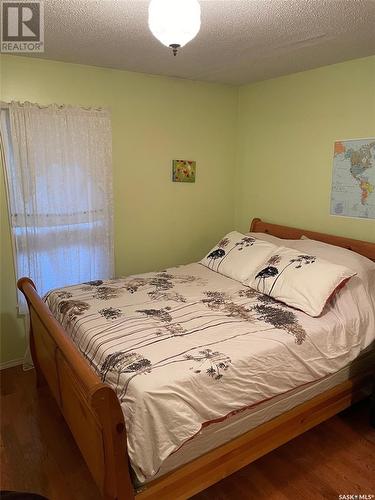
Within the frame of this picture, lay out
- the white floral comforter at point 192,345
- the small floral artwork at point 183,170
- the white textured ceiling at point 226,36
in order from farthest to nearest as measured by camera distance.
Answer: the small floral artwork at point 183,170 < the white textured ceiling at point 226,36 < the white floral comforter at point 192,345

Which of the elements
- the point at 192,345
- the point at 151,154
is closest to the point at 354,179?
the point at 151,154

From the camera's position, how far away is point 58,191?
9.37ft

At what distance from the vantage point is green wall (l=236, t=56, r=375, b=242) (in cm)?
269

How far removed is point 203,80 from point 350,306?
2.40m

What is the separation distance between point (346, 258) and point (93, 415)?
1.89 metres

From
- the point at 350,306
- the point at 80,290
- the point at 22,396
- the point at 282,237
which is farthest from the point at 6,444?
the point at 282,237

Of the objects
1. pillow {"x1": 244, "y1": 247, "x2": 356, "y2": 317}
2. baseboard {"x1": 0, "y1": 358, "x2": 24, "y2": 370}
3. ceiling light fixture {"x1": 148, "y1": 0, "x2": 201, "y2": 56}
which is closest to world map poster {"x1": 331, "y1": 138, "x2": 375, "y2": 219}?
pillow {"x1": 244, "y1": 247, "x2": 356, "y2": 317}

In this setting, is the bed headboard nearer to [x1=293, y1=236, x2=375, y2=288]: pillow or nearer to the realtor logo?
[x1=293, y1=236, x2=375, y2=288]: pillow

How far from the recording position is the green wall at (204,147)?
108 inches

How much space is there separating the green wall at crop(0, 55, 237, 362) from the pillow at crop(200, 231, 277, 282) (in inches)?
23.8

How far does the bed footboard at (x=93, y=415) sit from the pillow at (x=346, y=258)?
1792mm

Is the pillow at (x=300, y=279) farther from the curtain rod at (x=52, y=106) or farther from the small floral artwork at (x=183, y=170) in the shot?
the curtain rod at (x=52, y=106)

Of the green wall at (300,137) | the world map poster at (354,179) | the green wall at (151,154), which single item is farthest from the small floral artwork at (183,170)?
the world map poster at (354,179)

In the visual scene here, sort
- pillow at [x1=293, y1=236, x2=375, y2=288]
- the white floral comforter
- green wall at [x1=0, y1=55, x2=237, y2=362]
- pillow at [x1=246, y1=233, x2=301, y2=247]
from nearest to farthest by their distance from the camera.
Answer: the white floral comforter, pillow at [x1=293, y1=236, x2=375, y2=288], green wall at [x1=0, y1=55, x2=237, y2=362], pillow at [x1=246, y1=233, x2=301, y2=247]
